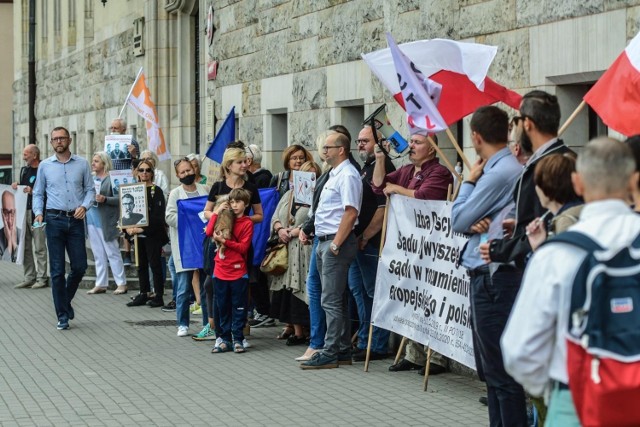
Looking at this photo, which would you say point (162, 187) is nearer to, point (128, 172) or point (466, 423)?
point (128, 172)

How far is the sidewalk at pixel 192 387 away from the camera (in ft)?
28.9

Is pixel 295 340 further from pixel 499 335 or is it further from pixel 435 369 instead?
pixel 499 335

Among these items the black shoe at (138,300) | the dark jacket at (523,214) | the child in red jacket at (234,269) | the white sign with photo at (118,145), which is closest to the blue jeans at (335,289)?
the child in red jacket at (234,269)

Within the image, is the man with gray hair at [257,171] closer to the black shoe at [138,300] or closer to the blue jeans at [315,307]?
the blue jeans at [315,307]

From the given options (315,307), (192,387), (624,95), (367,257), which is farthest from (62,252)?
(624,95)

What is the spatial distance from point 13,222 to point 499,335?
12807 millimetres

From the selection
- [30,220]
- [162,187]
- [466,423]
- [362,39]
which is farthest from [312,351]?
[30,220]

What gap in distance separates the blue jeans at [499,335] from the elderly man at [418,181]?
133 inches

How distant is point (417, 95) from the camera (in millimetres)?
8641

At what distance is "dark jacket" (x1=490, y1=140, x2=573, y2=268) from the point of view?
6.50 metres

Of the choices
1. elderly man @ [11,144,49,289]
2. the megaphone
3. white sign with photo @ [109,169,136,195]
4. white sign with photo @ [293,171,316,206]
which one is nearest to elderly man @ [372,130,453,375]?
the megaphone

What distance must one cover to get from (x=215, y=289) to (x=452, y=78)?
3.49 meters

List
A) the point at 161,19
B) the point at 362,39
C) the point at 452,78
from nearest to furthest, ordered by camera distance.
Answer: the point at 452,78
the point at 362,39
the point at 161,19

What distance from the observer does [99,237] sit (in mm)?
17328
